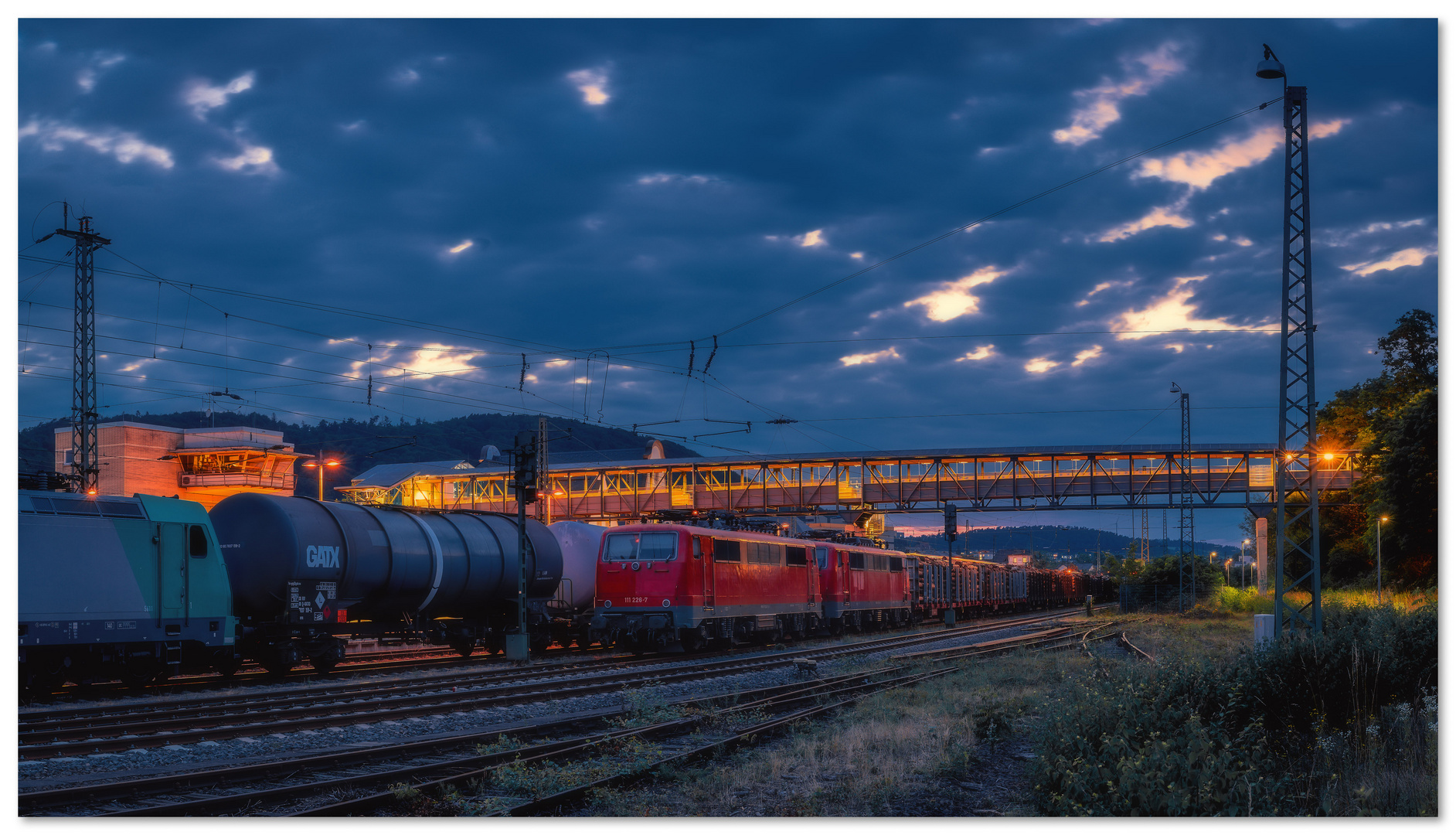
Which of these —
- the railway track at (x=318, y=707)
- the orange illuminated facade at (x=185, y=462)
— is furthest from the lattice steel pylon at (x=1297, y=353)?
the orange illuminated facade at (x=185, y=462)

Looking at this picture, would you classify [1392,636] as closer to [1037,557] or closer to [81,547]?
[81,547]

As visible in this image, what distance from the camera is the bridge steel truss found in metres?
70.2

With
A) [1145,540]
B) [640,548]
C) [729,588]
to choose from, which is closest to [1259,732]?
[640,548]

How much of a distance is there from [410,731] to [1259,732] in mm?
10875

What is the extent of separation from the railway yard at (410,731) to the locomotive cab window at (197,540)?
2.68 meters

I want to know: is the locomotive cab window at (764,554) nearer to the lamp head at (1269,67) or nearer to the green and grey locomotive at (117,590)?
the green and grey locomotive at (117,590)

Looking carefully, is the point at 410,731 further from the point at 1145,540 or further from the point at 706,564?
the point at 1145,540

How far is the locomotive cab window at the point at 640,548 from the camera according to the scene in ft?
94.4

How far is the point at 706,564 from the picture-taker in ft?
96.2

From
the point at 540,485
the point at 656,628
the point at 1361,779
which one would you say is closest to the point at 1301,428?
the point at 1361,779

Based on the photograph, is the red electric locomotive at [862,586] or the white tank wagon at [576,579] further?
the red electric locomotive at [862,586]

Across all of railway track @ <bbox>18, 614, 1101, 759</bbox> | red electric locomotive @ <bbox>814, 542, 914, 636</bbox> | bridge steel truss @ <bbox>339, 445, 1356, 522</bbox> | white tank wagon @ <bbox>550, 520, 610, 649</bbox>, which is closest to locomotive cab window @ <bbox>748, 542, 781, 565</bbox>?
red electric locomotive @ <bbox>814, 542, 914, 636</bbox>

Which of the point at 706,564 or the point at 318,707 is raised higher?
the point at 706,564

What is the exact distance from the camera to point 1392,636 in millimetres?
11781
